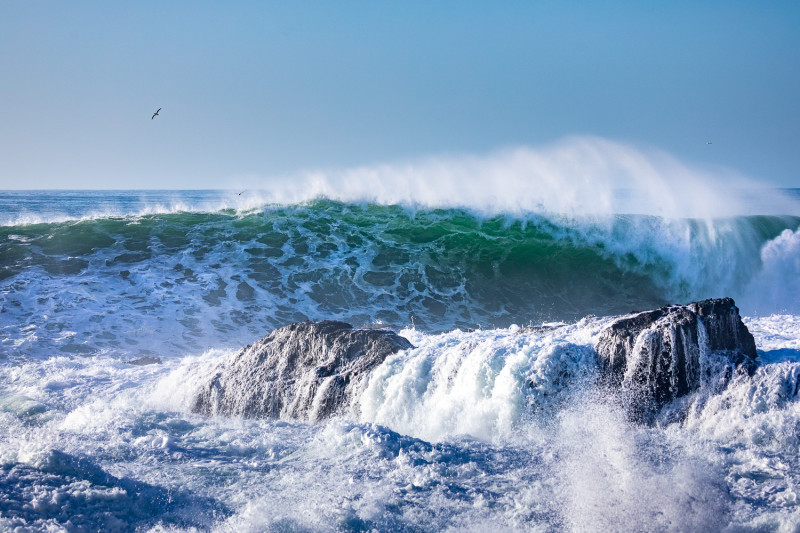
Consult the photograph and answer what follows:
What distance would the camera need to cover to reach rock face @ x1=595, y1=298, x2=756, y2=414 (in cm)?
616

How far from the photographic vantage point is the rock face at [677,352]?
616 centimetres

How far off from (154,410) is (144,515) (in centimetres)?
431

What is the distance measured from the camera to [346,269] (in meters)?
20.5

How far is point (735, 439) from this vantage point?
552 cm

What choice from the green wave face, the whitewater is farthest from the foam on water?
the green wave face

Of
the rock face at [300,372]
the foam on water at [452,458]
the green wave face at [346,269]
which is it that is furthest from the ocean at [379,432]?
the rock face at [300,372]

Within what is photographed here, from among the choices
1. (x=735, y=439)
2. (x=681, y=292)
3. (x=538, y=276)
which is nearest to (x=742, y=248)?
(x=681, y=292)

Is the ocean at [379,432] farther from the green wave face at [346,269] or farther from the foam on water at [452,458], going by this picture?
the green wave face at [346,269]

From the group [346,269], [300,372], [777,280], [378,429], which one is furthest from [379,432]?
[777,280]

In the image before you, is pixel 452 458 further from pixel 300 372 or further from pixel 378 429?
pixel 300 372

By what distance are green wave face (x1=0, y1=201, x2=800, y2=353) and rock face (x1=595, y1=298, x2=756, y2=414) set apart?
10122mm

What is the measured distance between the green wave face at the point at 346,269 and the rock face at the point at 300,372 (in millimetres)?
5941

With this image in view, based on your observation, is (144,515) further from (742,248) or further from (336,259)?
(742,248)

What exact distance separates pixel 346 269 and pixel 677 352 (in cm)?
1505
